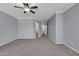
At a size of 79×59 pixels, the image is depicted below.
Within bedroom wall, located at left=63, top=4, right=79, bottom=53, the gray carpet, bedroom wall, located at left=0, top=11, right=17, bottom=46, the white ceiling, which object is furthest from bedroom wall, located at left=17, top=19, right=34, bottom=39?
bedroom wall, located at left=63, top=4, right=79, bottom=53

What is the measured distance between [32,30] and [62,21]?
4.30 metres

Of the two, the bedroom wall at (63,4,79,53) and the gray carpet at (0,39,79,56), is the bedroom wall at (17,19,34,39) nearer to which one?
the gray carpet at (0,39,79,56)

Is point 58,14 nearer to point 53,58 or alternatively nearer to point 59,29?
point 59,29

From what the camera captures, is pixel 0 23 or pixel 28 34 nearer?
pixel 0 23

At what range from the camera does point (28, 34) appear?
1043cm

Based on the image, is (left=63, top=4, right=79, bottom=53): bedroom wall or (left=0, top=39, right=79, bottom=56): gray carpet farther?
(left=63, top=4, right=79, bottom=53): bedroom wall

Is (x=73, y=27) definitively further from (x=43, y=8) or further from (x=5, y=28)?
(x=5, y=28)

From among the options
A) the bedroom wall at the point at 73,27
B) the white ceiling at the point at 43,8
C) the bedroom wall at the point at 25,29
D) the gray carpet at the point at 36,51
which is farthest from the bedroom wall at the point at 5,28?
the bedroom wall at the point at 73,27

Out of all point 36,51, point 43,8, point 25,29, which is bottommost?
point 36,51

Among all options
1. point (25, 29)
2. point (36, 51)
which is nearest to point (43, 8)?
point (36, 51)

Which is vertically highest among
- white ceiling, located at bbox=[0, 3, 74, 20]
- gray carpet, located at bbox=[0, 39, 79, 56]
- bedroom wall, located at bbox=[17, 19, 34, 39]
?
white ceiling, located at bbox=[0, 3, 74, 20]

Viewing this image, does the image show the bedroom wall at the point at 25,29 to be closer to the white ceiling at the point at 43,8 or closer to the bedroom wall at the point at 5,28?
the bedroom wall at the point at 5,28

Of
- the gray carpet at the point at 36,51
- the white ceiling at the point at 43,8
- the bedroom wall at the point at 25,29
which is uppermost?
the white ceiling at the point at 43,8

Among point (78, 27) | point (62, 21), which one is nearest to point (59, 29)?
point (62, 21)
